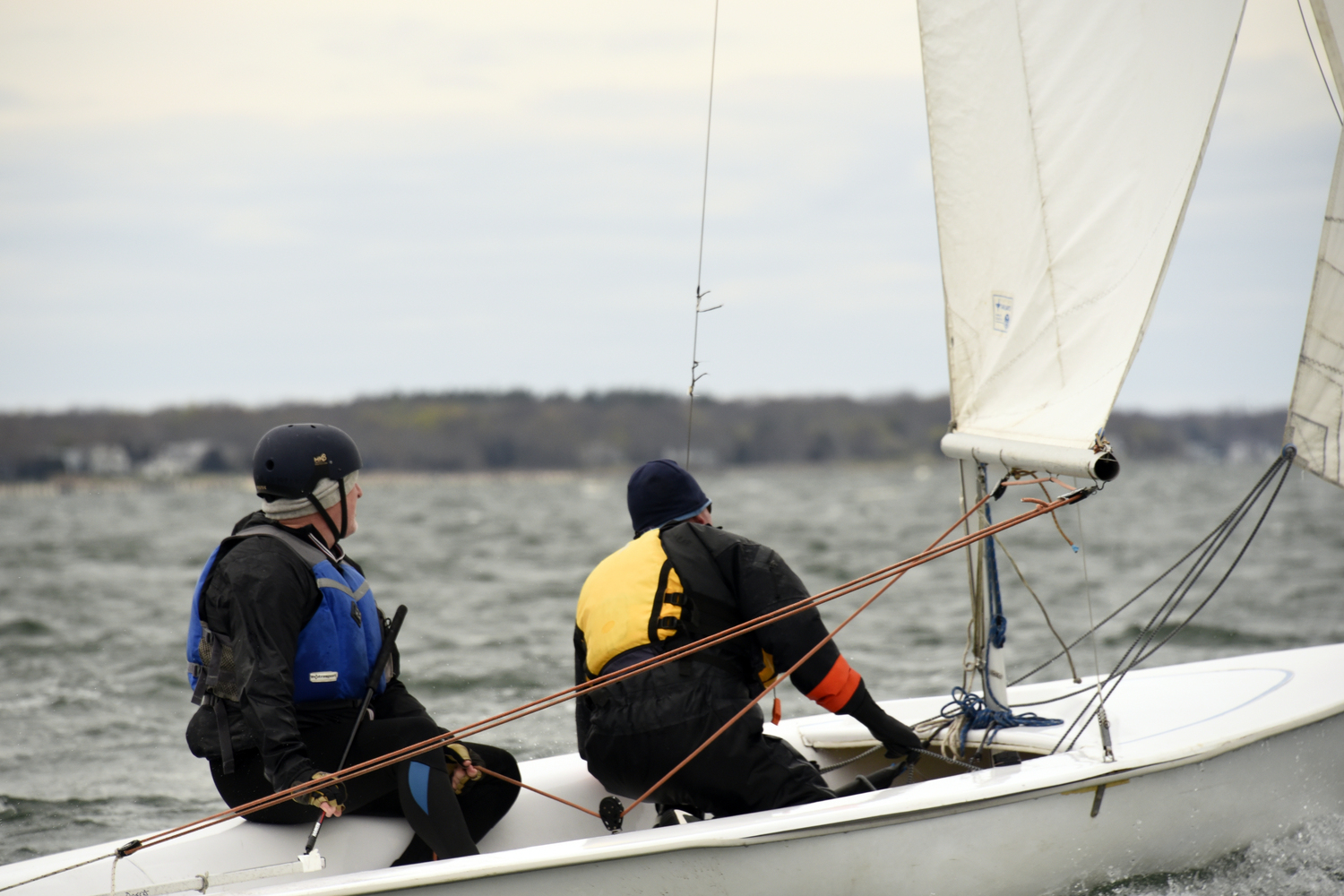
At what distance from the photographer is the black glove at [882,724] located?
2.76 meters

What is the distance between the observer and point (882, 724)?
9.16 feet

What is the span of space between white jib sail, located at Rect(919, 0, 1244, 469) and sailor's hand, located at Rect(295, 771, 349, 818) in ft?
5.85

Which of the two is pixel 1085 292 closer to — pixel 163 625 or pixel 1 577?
pixel 163 625

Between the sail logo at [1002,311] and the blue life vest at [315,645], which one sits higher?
the sail logo at [1002,311]

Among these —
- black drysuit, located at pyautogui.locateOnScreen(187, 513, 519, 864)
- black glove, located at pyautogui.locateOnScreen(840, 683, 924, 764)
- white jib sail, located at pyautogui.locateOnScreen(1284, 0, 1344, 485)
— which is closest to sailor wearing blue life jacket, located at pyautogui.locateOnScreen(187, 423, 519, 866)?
black drysuit, located at pyautogui.locateOnScreen(187, 513, 519, 864)

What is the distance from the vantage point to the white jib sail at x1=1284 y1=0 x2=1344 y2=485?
276 centimetres

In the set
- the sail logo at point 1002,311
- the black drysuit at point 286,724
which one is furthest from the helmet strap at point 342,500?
the sail logo at point 1002,311

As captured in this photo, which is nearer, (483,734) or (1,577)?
(483,734)

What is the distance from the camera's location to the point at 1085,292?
3.00 meters

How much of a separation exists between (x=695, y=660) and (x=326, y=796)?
0.86m

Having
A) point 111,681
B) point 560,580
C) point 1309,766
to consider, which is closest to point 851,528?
point 560,580

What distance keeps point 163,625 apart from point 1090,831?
29.9 feet

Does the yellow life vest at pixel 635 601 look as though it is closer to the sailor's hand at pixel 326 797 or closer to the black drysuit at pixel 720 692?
the black drysuit at pixel 720 692

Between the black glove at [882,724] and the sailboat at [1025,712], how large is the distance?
0.12 metres
